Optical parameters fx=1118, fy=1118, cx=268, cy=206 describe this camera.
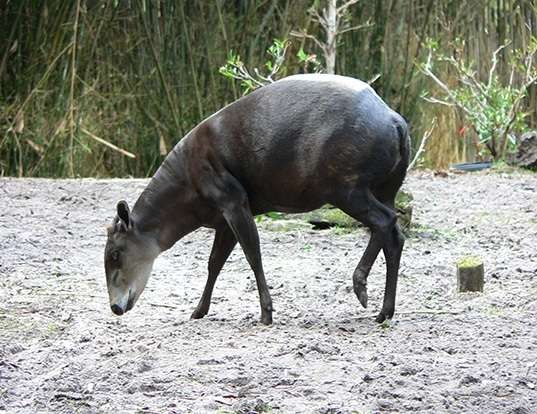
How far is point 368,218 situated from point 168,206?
3.34 ft

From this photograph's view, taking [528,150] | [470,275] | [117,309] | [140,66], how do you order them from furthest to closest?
1. [140,66]
2. [528,150]
3. [470,275]
4. [117,309]

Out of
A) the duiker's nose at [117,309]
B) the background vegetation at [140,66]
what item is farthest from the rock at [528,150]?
the duiker's nose at [117,309]

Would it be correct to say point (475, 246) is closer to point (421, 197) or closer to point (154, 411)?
point (421, 197)

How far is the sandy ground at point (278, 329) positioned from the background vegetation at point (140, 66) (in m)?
2.21

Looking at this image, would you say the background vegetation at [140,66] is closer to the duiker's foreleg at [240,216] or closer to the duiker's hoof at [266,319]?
the duiker's foreleg at [240,216]

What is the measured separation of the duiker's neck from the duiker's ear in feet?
0.31

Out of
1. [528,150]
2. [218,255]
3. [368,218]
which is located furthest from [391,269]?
[528,150]

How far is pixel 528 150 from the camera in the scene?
10633 mm

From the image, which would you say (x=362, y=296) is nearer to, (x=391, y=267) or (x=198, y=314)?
(x=391, y=267)

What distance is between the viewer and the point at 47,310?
553 cm

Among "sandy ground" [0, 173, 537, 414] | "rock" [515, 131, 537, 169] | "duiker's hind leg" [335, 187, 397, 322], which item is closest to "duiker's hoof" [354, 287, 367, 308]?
"duiker's hind leg" [335, 187, 397, 322]

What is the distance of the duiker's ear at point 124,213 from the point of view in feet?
16.8

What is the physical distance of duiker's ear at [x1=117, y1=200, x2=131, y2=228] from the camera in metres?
5.12

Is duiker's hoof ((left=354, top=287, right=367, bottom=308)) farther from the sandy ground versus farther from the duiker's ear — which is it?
the duiker's ear
